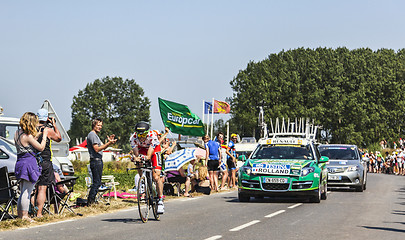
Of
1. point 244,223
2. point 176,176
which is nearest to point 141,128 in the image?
point 244,223

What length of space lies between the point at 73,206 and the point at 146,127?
132 inches

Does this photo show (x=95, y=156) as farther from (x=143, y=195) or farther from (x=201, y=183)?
(x=201, y=183)

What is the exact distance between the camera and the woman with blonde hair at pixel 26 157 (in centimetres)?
1095

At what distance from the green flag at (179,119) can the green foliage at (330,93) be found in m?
43.4

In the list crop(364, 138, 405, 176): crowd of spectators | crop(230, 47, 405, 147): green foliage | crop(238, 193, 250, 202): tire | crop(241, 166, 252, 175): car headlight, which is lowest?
crop(238, 193, 250, 202): tire

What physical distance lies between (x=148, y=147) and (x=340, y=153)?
13583mm

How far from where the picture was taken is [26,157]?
1107cm

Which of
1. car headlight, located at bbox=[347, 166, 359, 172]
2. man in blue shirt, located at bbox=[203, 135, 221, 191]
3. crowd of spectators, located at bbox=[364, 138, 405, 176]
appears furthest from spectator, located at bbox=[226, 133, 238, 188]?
crowd of spectators, located at bbox=[364, 138, 405, 176]

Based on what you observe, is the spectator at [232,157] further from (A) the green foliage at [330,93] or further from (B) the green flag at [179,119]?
(A) the green foliage at [330,93]

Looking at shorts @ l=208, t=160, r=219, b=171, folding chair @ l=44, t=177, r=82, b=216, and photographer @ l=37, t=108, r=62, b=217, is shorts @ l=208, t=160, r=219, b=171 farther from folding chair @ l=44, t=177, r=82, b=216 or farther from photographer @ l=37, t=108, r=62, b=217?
photographer @ l=37, t=108, r=62, b=217

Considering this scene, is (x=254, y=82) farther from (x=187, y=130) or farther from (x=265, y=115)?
(x=187, y=130)

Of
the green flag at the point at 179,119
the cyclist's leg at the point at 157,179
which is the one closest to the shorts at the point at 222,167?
the green flag at the point at 179,119

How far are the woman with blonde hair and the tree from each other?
287 ft

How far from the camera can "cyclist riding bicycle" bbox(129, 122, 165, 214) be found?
11648mm
